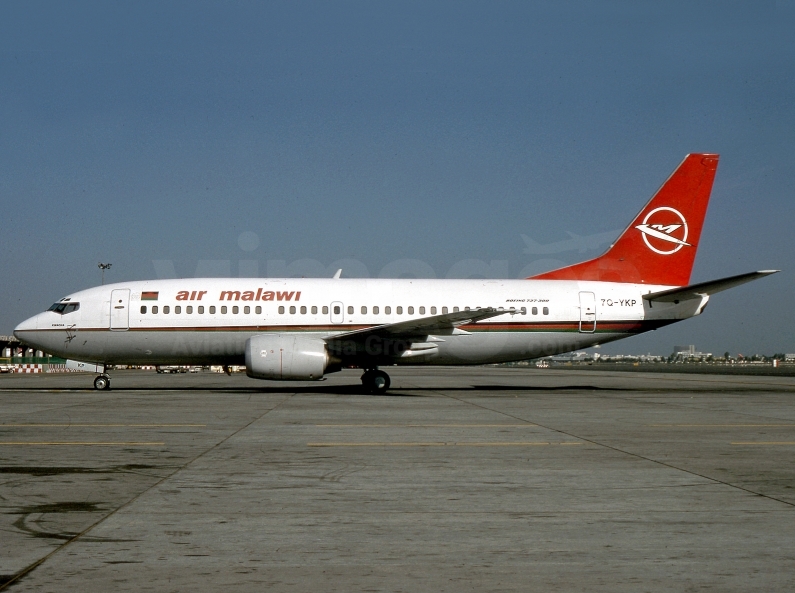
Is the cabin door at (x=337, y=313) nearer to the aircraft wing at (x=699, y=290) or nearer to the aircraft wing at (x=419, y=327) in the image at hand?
the aircraft wing at (x=419, y=327)

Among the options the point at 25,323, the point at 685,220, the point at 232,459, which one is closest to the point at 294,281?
the point at 25,323

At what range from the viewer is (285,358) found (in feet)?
72.4

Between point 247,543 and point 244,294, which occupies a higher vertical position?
point 244,294

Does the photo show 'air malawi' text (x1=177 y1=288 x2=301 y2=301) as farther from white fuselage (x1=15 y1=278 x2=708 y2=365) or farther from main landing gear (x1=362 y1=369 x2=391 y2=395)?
main landing gear (x1=362 y1=369 x2=391 y2=395)

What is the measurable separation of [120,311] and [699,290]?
741 inches

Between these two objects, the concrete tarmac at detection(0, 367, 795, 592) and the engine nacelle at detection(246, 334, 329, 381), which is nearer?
the concrete tarmac at detection(0, 367, 795, 592)

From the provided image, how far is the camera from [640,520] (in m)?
6.18

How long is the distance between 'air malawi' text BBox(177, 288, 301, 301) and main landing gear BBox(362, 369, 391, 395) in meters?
3.41

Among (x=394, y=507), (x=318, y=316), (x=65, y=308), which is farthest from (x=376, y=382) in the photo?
(x=394, y=507)

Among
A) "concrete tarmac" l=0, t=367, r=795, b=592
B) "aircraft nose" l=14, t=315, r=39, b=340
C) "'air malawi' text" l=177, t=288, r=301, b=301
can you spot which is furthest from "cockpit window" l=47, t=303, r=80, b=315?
"concrete tarmac" l=0, t=367, r=795, b=592

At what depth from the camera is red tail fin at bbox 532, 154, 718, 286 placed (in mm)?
26578

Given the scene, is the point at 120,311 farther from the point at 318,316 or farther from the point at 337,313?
the point at 337,313

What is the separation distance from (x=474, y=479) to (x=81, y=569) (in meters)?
4.45

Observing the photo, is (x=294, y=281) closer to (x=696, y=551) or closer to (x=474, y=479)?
(x=474, y=479)
